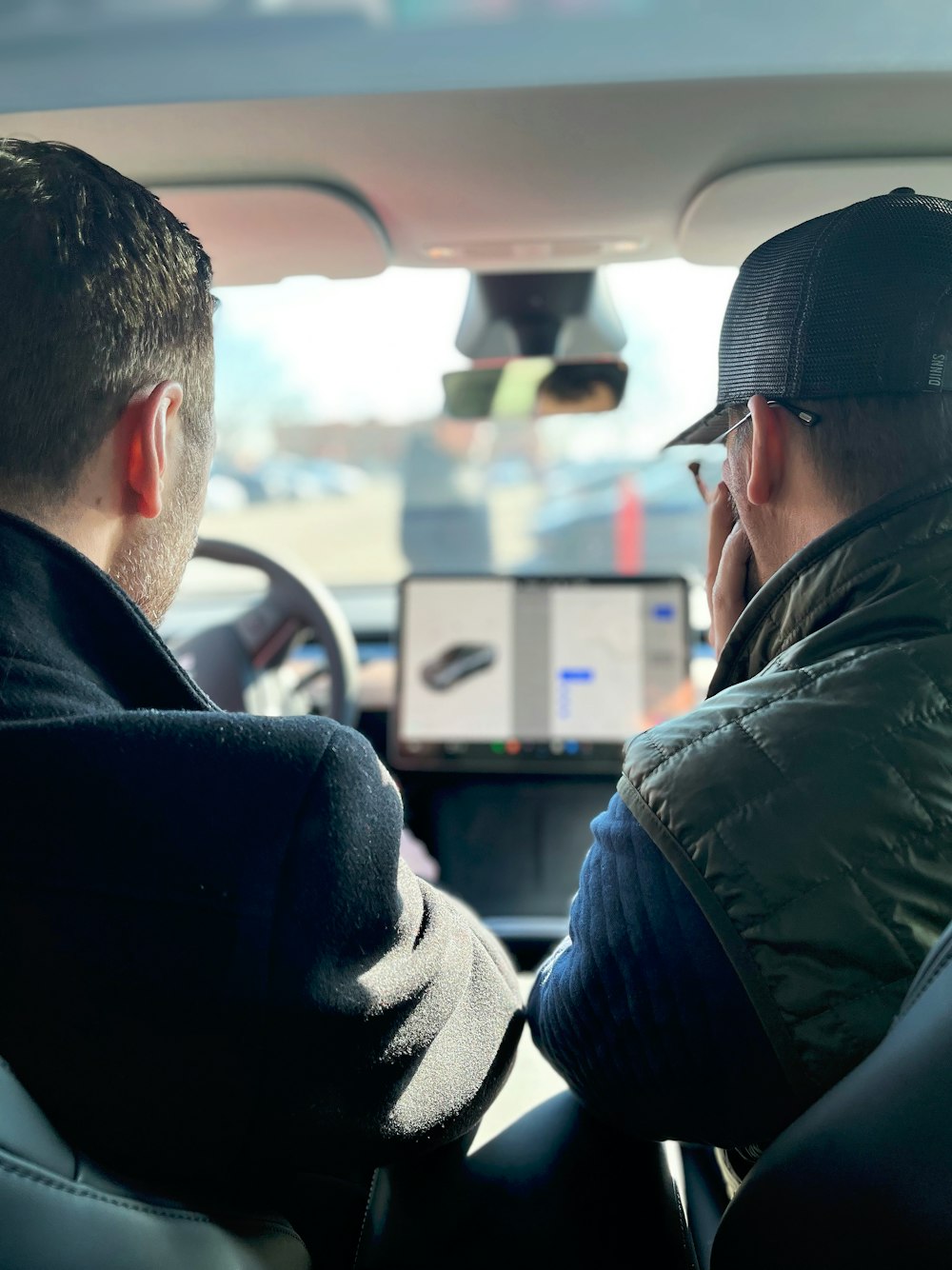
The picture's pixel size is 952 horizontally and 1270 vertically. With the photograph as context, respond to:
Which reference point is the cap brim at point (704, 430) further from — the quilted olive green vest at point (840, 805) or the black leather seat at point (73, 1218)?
the black leather seat at point (73, 1218)

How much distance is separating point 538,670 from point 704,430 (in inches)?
53.0

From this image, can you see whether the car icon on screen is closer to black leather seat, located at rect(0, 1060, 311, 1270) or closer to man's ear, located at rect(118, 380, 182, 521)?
man's ear, located at rect(118, 380, 182, 521)

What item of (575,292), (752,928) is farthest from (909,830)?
(575,292)

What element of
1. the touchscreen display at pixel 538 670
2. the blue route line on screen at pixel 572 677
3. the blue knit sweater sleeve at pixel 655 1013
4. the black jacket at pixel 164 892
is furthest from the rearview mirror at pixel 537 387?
the black jacket at pixel 164 892

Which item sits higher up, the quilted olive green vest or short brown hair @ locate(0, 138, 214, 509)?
short brown hair @ locate(0, 138, 214, 509)

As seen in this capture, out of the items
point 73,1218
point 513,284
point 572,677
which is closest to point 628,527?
point 572,677

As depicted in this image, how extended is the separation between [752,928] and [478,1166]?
0.50m

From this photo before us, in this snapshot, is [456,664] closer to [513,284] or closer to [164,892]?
[513,284]

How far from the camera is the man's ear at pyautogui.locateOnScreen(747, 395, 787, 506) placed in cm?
105

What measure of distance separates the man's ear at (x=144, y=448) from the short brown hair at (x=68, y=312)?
0.01 m

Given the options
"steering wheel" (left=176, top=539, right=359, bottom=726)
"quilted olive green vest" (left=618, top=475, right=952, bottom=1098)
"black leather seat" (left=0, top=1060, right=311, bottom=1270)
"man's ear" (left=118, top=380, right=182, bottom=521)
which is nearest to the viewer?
"black leather seat" (left=0, top=1060, right=311, bottom=1270)

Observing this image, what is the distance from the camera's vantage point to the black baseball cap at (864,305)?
0.96 metres

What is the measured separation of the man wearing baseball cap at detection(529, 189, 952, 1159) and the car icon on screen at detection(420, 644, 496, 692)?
1450 millimetres

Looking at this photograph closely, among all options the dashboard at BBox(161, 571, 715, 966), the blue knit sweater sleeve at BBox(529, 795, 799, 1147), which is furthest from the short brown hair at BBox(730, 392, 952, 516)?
the dashboard at BBox(161, 571, 715, 966)
